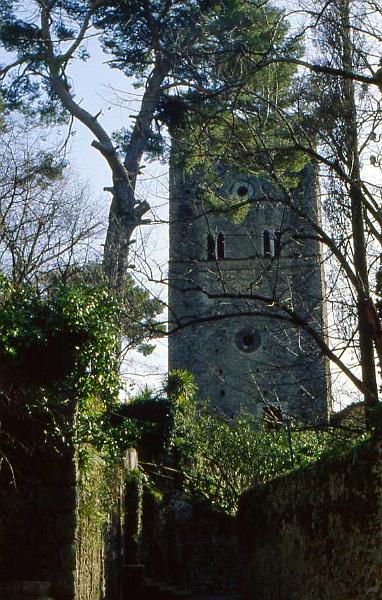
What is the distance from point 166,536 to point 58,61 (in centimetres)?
1172

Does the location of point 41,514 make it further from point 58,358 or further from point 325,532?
point 325,532

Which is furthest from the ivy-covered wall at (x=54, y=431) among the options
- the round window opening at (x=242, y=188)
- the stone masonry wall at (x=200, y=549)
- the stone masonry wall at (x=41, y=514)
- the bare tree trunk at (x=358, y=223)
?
the round window opening at (x=242, y=188)

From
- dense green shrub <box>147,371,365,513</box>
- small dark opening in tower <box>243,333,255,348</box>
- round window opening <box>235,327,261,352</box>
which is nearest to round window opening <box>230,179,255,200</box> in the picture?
round window opening <box>235,327,261,352</box>

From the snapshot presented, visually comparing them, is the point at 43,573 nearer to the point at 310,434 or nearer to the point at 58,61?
the point at 310,434

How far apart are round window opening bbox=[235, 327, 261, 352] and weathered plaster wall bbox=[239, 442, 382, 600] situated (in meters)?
25.0

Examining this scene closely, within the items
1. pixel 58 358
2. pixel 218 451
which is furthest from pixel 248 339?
pixel 58 358

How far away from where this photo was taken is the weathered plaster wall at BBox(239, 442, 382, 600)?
6.18 metres

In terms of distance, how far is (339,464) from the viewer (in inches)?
279

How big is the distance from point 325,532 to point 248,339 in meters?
29.3

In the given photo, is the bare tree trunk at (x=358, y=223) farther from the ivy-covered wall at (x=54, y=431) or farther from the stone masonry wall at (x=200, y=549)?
the stone masonry wall at (x=200, y=549)

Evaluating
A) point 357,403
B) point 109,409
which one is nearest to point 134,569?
point 109,409

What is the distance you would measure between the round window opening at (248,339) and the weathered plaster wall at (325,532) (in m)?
25.0

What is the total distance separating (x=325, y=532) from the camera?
7.53 m

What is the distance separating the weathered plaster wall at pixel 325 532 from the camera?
618cm
